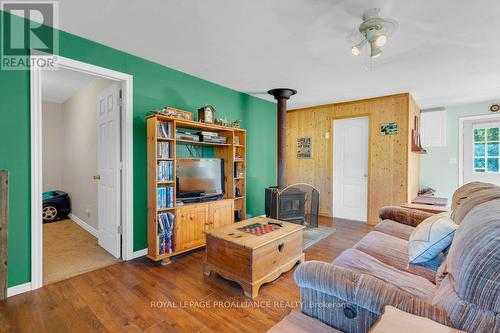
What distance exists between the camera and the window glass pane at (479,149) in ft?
15.6

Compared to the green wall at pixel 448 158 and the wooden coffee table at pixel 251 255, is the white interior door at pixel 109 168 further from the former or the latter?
the green wall at pixel 448 158

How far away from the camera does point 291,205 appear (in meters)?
3.98

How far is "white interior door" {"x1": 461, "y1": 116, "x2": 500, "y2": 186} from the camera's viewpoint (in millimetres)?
4637

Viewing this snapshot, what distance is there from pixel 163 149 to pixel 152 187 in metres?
0.44

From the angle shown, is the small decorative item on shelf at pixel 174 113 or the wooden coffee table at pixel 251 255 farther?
the small decorative item on shelf at pixel 174 113

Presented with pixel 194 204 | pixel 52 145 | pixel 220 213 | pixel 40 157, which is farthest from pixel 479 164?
pixel 52 145

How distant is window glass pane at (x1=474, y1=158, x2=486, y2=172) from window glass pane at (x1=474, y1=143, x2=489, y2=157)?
0.10m

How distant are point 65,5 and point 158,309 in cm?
253

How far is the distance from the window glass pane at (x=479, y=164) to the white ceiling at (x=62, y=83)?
7.07m

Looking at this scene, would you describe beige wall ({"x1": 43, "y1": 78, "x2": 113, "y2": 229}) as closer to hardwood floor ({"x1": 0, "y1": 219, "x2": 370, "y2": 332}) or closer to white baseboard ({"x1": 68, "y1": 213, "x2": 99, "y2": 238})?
white baseboard ({"x1": 68, "y1": 213, "x2": 99, "y2": 238})

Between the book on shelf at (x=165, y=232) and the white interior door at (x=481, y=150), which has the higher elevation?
the white interior door at (x=481, y=150)

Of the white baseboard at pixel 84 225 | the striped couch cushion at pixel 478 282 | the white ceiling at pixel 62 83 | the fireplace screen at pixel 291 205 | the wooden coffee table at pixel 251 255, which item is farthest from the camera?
the fireplace screen at pixel 291 205

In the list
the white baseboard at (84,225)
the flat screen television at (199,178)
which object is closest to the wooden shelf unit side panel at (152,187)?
the flat screen television at (199,178)

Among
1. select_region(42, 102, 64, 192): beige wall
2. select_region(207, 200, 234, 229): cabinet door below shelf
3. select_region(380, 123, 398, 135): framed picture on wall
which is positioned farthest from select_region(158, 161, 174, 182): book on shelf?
select_region(42, 102, 64, 192): beige wall
